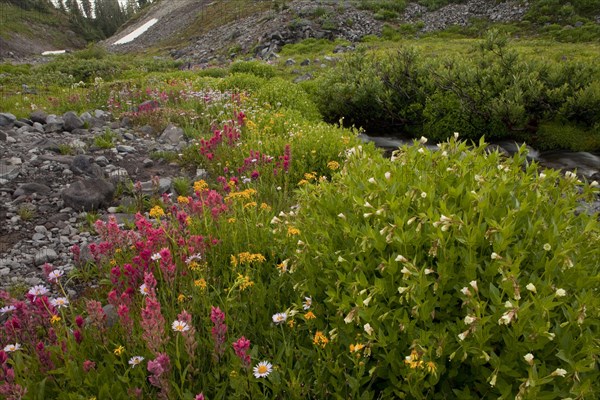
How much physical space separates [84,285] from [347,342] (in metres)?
3.38

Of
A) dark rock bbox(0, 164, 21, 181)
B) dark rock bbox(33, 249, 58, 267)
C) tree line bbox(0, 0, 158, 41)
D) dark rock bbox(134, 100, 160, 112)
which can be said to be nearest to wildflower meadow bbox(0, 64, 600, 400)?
dark rock bbox(33, 249, 58, 267)

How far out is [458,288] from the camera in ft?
9.62

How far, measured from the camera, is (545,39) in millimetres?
25844

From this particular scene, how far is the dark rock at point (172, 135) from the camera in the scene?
34.0ft

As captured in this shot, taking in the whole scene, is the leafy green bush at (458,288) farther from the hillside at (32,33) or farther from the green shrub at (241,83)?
the hillside at (32,33)

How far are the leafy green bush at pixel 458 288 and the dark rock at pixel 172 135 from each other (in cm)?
709

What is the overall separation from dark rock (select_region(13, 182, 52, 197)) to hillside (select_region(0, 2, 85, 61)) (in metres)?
67.0

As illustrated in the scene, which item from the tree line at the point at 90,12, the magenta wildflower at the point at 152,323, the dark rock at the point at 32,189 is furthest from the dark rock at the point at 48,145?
the tree line at the point at 90,12

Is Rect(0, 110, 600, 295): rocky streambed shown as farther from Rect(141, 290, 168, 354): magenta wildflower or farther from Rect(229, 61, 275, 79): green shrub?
Rect(229, 61, 275, 79): green shrub

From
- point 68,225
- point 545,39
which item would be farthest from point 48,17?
point 68,225

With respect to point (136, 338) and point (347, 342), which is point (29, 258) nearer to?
point (136, 338)

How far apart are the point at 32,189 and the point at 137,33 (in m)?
77.6

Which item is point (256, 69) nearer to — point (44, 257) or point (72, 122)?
point (72, 122)

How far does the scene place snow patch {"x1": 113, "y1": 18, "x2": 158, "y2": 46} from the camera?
2896 inches
